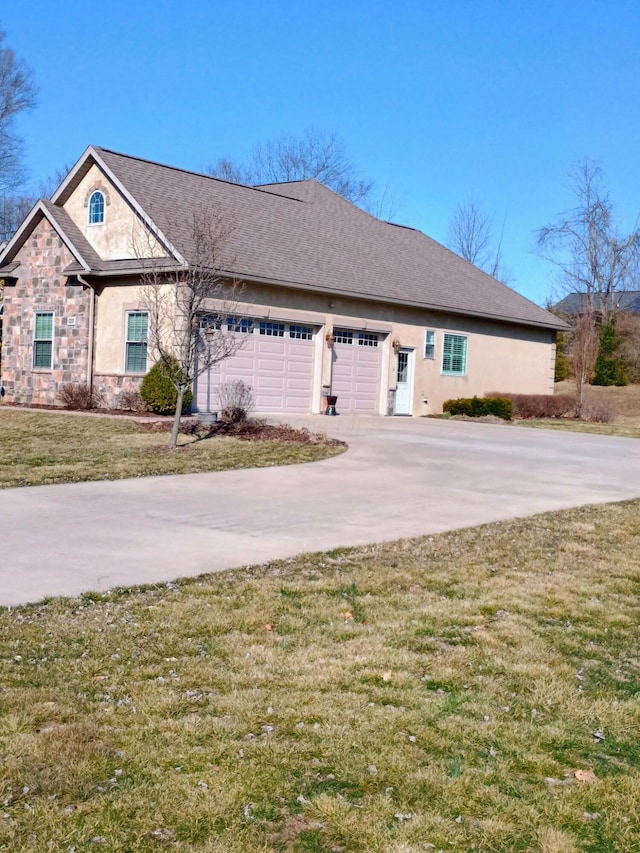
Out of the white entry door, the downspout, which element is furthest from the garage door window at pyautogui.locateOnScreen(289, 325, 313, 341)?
the downspout

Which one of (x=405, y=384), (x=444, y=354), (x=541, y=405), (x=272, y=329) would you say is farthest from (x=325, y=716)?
(x=541, y=405)

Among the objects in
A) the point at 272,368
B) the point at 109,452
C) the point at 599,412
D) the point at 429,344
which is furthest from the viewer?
the point at 599,412

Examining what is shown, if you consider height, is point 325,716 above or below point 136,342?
below

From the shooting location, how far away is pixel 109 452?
46.3 ft

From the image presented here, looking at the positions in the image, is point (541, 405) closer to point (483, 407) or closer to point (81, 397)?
point (483, 407)

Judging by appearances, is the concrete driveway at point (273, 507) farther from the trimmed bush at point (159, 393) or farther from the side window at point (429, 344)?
the side window at point (429, 344)

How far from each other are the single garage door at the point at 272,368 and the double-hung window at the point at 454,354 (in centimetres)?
567

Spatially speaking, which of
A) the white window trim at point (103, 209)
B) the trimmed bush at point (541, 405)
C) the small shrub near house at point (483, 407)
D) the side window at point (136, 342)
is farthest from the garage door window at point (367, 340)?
the white window trim at point (103, 209)

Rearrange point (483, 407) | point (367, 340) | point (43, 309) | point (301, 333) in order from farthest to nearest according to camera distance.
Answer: point (483, 407), point (367, 340), point (43, 309), point (301, 333)

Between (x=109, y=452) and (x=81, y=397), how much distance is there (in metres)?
7.80

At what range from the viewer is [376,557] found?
7.83 metres

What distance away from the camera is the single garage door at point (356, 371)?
943 inches

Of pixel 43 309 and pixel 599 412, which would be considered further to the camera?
pixel 599 412

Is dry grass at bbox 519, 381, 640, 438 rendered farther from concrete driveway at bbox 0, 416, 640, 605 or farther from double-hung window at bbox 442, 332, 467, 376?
concrete driveway at bbox 0, 416, 640, 605
